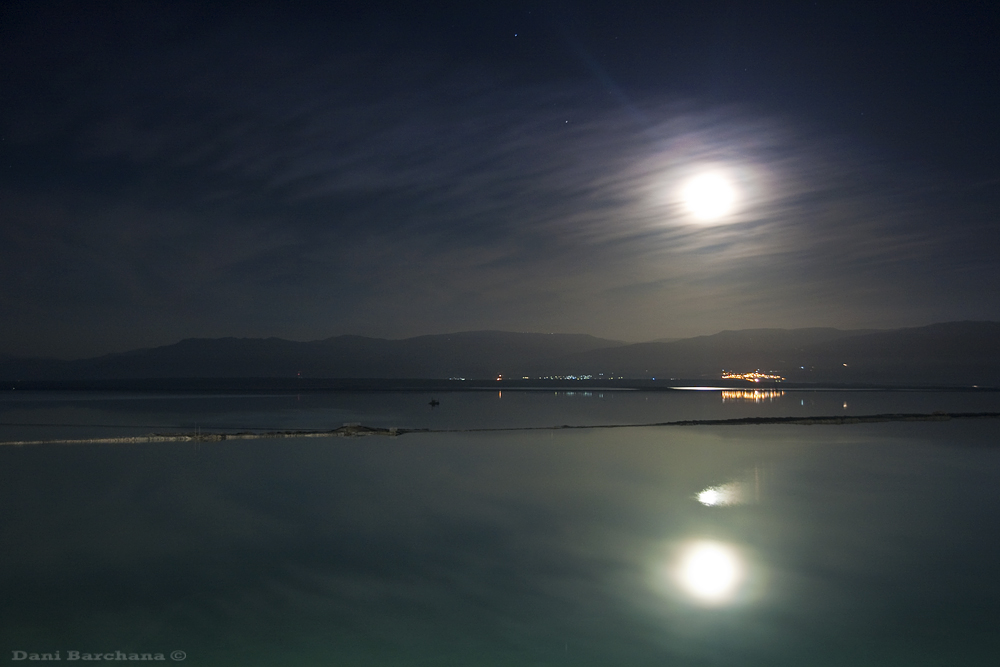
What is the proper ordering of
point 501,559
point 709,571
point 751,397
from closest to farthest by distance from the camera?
point 709,571, point 501,559, point 751,397

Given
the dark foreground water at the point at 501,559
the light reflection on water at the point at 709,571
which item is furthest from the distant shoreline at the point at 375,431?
the light reflection on water at the point at 709,571

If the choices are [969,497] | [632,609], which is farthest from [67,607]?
[969,497]

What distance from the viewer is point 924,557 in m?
11.6

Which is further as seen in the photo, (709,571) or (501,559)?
(501,559)

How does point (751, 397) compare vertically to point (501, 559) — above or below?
above

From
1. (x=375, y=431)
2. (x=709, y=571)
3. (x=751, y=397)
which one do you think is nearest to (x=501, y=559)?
(x=709, y=571)

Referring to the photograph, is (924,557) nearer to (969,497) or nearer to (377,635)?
(969,497)

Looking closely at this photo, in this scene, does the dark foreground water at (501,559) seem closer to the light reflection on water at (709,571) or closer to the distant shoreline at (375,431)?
the light reflection on water at (709,571)

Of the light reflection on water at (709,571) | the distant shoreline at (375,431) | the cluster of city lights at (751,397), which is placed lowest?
the light reflection on water at (709,571)

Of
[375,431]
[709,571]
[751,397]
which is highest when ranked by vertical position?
[751,397]

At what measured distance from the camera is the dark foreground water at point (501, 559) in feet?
26.3

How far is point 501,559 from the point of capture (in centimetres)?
1147

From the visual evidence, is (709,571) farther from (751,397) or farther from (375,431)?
(751,397)

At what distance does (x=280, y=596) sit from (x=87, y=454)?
60.4 feet
